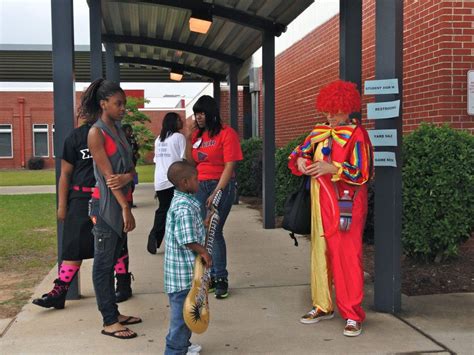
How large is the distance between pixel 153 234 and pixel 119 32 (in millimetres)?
4921

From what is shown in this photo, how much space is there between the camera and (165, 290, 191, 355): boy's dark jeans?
11.3 feet

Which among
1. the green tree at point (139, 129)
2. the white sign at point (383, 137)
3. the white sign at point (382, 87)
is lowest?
the white sign at point (383, 137)

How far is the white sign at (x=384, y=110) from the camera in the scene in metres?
4.44

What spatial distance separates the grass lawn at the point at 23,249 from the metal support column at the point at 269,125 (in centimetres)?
354

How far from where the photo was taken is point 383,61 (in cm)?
459

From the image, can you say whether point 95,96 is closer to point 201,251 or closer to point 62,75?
point 62,75

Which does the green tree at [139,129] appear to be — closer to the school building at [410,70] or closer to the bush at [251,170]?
the school building at [410,70]

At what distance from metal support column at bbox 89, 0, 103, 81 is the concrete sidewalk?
370cm

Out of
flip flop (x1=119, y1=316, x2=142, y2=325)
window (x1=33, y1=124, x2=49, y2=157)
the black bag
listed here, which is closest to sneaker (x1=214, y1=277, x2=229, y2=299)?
flip flop (x1=119, y1=316, x2=142, y2=325)

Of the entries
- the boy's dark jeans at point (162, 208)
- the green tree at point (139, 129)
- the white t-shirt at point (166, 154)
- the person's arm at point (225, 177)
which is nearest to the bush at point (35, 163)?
the green tree at point (139, 129)

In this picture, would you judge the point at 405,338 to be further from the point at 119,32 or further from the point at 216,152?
the point at 119,32

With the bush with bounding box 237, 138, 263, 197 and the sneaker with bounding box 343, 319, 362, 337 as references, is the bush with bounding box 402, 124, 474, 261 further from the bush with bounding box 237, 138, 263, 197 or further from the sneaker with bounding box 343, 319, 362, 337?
the bush with bounding box 237, 138, 263, 197

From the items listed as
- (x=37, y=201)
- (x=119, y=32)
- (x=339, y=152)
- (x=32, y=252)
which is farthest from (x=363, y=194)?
(x=37, y=201)

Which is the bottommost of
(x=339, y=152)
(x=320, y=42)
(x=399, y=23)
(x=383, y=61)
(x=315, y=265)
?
(x=315, y=265)
